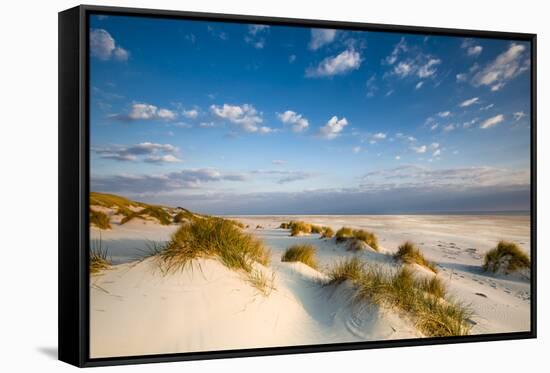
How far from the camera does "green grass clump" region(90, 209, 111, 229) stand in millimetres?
5426

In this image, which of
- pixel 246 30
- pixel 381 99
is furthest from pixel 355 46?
pixel 246 30

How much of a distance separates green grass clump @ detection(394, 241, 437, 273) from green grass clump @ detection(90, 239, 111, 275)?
92.5 inches

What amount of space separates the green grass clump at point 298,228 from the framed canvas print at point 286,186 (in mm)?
16

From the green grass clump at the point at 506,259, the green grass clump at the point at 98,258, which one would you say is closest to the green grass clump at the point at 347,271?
the green grass clump at the point at 506,259

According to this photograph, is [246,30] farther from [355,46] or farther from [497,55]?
[497,55]

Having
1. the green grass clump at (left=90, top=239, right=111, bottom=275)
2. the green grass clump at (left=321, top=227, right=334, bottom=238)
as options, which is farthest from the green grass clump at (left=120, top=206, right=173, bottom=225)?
the green grass clump at (left=321, top=227, right=334, bottom=238)

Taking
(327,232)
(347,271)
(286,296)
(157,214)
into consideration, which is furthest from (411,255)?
(157,214)

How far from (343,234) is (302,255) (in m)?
0.39

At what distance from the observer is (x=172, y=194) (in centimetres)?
571

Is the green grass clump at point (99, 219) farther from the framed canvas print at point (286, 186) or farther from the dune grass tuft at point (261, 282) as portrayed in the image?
the dune grass tuft at point (261, 282)

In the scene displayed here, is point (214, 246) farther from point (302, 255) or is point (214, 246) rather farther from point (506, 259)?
point (506, 259)

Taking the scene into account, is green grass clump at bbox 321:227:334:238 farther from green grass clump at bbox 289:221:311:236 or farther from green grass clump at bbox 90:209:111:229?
green grass clump at bbox 90:209:111:229

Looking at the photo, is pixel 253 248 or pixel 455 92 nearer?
pixel 253 248

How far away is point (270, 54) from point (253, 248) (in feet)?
4.96
